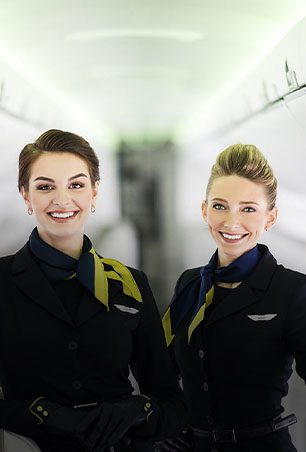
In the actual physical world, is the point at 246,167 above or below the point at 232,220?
above

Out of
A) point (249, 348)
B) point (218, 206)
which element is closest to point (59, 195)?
point (218, 206)

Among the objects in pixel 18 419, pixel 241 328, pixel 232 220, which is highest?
pixel 232 220

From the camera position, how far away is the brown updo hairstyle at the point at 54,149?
5.84 feet

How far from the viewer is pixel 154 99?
6.25ft

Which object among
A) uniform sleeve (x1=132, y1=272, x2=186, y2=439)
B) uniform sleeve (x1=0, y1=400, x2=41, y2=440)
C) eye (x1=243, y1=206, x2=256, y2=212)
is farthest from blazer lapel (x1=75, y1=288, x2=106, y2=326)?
eye (x1=243, y1=206, x2=256, y2=212)

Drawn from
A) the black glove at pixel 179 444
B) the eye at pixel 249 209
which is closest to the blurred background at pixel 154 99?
the eye at pixel 249 209

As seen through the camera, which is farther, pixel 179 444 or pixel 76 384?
pixel 179 444

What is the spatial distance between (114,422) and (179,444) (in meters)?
0.31

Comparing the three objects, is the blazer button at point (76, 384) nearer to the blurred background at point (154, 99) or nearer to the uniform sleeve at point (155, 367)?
the uniform sleeve at point (155, 367)

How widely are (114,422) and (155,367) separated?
0.22m

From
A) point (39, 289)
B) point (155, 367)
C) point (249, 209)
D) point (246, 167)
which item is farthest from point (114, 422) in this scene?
point (246, 167)

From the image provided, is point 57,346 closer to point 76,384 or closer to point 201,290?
point 76,384

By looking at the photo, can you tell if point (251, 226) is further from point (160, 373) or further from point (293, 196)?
point (160, 373)

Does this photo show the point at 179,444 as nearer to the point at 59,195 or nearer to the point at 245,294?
the point at 245,294
